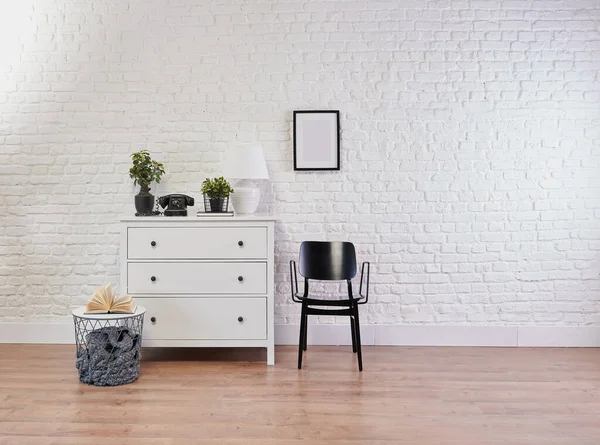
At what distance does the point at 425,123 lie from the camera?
3.69 metres

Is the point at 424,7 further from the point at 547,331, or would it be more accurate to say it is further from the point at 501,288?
the point at 547,331

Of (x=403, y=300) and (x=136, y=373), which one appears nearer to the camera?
(x=136, y=373)

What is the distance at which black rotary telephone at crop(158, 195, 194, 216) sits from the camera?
3.41m

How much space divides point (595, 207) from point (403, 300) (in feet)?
5.01

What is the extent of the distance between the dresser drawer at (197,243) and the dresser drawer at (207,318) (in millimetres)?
282

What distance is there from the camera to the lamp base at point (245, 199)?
3.44 m

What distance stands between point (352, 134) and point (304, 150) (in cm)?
37

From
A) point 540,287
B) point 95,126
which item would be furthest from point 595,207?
point 95,126

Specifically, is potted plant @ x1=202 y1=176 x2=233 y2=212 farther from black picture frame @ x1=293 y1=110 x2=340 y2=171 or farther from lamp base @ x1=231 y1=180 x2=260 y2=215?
black picture frame @ x1=293 y1=110 x2=340 y2=171

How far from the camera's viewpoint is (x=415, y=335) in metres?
3.68

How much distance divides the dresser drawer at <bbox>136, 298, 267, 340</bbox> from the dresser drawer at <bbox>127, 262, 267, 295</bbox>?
0.20ft

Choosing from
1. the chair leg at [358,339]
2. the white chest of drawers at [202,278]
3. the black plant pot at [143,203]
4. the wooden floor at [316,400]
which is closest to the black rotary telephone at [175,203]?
the black plant pot at [143,203]

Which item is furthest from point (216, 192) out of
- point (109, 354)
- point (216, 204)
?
point (109, 354)

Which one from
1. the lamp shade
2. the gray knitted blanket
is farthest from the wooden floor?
the lamp shade
